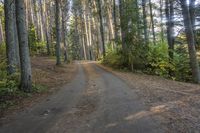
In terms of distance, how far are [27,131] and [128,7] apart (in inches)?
610

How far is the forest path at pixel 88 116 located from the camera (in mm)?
6352

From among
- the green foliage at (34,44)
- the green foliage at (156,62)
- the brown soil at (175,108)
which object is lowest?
the brown soil at (175,108)

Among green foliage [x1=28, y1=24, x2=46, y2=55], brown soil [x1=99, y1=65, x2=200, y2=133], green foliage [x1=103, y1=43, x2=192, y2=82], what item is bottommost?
brown soil [x1=99, y1=65, x2=200, y2=133]

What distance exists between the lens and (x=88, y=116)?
7438 millimetres

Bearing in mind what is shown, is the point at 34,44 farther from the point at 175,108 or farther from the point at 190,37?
the point at 175,108

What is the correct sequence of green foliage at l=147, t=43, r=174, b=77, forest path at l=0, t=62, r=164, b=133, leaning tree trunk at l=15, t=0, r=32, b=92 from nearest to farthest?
1. forest path at l=0, t=62, r=164, b=133
2. leaning tree trunk at l=15, t=0, r=32, b=92
3. green foliage at l=147, t=43, r=174, b=77

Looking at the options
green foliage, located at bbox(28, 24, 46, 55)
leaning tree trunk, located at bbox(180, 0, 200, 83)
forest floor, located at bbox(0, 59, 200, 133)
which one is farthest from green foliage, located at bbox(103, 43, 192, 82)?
green foliage, located at bbox(28, 24, 46, 55)

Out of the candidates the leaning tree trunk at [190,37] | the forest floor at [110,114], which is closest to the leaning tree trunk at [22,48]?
the forest floor at [110,114]

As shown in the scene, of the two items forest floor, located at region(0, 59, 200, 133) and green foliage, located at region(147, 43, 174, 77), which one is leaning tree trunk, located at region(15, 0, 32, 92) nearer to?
forest floor, located at region(0, 59, 200, 133)

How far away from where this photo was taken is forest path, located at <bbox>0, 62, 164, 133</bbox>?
6352 mm

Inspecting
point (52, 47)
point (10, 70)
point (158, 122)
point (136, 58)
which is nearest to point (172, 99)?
point (158, 122)

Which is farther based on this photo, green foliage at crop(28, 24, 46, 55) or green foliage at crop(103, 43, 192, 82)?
green foliage at crop(28, 24, 46, 55)

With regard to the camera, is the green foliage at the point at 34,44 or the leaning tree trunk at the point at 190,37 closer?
the leaning tree trunk at the point at 190,37

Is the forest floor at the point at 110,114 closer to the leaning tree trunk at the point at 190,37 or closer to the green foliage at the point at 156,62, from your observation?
the leaning tree trunk at the point at 190,37
